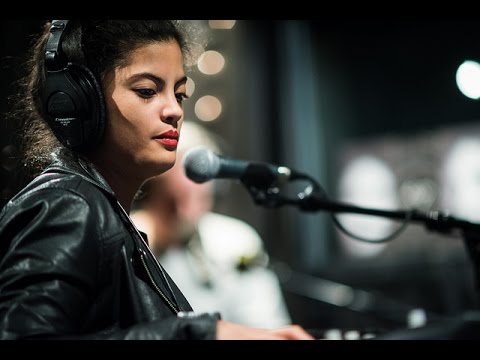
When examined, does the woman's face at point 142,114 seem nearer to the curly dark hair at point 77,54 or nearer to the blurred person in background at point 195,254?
the curly dark hair at point 77,54

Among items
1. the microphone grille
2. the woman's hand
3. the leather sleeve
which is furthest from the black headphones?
the woman's hand

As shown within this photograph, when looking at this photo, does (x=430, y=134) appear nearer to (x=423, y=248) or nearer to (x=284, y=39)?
(x=423, y=248)

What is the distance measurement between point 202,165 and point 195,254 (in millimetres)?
1393

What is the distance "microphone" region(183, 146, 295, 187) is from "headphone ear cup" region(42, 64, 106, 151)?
1.40 ft

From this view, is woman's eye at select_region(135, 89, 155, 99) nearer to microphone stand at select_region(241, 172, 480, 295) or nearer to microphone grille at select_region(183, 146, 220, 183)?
microphone grille at select_region(183, 146, 220, 183)

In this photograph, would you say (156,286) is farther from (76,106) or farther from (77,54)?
(77,54)

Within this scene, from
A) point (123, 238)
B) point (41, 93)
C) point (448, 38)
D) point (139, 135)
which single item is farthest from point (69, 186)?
point (448, 38)

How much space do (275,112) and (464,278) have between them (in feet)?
9.39

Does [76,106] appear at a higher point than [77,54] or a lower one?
lower

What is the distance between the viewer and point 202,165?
1824 millimetres

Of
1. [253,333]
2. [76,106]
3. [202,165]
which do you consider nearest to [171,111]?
[76,106]

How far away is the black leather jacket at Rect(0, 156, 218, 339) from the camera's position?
1.08m

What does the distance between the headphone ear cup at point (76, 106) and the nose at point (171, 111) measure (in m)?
0.14

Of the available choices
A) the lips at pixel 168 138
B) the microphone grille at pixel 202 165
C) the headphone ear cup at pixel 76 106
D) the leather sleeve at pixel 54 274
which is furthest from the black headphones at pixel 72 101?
the microphone grille at pixel 202 165
